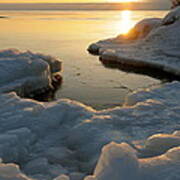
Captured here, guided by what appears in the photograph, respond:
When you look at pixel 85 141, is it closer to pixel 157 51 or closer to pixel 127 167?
pixel 127 167

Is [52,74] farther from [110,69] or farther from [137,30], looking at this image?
[137,30]

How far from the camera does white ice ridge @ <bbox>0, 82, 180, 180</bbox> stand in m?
2.40

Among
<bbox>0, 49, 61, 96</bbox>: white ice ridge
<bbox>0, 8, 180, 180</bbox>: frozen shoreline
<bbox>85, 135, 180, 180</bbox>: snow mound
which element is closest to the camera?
<bbox>85, 135, 180, 180</bbox>: snow mound

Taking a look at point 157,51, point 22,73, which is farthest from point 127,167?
point 157,51

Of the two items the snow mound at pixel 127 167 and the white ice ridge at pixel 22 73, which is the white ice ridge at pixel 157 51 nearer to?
the white ice ridge at pixel 22 73

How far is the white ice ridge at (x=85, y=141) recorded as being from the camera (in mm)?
2396

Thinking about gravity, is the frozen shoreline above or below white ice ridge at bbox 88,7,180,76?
above

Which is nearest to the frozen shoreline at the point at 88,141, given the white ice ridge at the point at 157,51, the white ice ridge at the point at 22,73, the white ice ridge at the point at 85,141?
the white ice ridge at the point at 85,141

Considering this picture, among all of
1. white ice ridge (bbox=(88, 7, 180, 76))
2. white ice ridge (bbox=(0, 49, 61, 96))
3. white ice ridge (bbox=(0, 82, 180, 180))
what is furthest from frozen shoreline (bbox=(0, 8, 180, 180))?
white ice ridge (bbox=(88, 7, 180, 76))

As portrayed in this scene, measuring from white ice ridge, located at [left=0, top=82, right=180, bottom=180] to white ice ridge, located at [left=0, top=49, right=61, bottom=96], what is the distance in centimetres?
167

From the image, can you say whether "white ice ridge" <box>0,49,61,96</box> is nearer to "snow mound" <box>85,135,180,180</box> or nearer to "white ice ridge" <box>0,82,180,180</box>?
"white ice ridge" <box>0,82,180,180</box>

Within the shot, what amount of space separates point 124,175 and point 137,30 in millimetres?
17112

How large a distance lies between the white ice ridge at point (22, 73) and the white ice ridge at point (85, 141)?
65.7 inches

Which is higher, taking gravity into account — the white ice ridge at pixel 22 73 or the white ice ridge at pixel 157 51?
the white ice ridge at pixel 22 73
